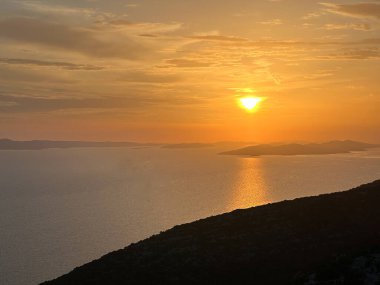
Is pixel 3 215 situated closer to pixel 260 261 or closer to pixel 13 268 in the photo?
pixel 13 268

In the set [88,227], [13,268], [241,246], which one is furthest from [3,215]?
[241,246]

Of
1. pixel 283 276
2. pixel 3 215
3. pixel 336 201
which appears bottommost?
pixel 283 276

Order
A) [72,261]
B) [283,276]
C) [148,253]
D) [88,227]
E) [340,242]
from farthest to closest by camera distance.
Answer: [88,227] → [72,261] → [148,253] → [340,242] → [283,276]

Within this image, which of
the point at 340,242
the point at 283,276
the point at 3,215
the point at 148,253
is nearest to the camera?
the point at 283,276

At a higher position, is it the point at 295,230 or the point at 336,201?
the point at 336,201

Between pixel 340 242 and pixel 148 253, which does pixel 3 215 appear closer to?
pixel 148 253

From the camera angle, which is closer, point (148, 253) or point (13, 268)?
point (148, 253)
